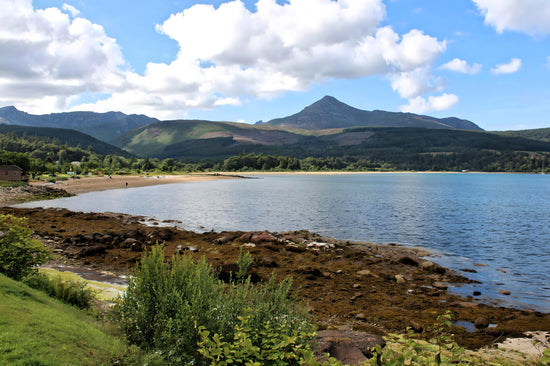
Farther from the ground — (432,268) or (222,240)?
(222,240)

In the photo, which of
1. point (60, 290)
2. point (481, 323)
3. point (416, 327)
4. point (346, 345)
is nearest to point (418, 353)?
point (346, 345)

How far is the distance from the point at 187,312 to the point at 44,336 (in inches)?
87.4

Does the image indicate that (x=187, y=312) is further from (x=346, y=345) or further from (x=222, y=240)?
(x=222, y=240)

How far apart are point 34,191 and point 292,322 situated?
7120cm

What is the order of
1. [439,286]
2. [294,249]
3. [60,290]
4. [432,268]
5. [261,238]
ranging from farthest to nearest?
1. [261,238]
2. [294,249]
3. [432,268]
4. [439,286]
5. [60,290]

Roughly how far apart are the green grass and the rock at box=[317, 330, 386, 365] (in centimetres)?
424

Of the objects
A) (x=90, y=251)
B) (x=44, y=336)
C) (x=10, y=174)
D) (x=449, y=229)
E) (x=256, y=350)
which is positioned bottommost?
(x=449, y=229)

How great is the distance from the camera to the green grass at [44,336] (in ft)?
17.1

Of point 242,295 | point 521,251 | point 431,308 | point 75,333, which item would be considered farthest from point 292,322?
point 521,251

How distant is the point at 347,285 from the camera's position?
16.5 m

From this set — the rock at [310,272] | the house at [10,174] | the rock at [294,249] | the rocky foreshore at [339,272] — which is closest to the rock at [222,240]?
the rocky foreshore at [339,272]

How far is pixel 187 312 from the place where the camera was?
21.6 feet

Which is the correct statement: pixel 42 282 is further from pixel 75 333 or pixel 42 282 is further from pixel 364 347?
pixel 364 347

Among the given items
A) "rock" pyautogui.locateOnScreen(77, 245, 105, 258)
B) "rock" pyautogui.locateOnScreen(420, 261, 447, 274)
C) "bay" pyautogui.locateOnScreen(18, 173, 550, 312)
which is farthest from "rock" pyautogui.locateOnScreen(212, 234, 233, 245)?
"rock" pyautogui.locateOnScreen(420, 261, 447, 274)
